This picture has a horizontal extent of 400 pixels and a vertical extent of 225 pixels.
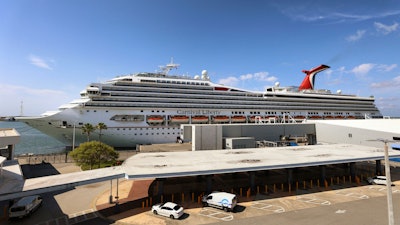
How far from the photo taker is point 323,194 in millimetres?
18578

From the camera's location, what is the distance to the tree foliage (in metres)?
24.0

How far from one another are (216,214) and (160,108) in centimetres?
3784

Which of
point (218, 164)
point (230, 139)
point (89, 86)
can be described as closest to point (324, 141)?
point (230, 139)

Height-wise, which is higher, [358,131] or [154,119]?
[154,119]

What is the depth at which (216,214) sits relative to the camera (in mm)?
14742

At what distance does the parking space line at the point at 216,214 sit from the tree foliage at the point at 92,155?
1449cm

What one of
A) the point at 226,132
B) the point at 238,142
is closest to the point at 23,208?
the point at 238,142

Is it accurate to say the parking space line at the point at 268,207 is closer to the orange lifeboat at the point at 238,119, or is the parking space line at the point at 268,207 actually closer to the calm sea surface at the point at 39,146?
the orange lifeboat at the point at 238,119

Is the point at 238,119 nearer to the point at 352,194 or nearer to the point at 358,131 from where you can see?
the point at 358,131

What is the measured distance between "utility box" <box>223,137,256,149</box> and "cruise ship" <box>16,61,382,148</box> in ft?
66.0

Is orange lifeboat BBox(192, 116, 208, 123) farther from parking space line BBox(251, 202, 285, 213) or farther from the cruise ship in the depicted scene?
parking space line BBox(251, 202, 285, 213)

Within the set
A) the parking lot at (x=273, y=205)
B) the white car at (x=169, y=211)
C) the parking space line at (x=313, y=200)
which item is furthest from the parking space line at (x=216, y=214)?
the parking space line at (x=313, y=200)

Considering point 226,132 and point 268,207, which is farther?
point 226,132

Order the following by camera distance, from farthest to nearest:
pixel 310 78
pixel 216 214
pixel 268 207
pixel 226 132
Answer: pixel 310 78, pixel 226 132, pixel 268 207, pixel 216 214
